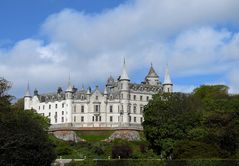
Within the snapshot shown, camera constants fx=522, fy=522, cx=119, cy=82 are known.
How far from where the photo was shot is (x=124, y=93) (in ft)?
377

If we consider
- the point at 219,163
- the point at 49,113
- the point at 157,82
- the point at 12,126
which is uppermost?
the point at 157,82

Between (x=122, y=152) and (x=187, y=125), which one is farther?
(x=122, y=152)

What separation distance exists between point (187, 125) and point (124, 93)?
54645mm

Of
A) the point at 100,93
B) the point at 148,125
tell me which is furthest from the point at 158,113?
the point at 100,93

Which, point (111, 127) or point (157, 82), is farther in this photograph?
point (157, 82)

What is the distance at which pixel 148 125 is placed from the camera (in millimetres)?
62594

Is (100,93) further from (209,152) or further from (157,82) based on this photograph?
(209,152)

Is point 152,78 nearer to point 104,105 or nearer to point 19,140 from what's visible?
point 104,105

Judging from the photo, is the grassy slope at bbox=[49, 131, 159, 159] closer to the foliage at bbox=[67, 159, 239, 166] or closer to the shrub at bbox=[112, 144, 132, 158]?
the shrub at bbox=[112, 144, 132, 158]

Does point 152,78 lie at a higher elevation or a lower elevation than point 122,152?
higher

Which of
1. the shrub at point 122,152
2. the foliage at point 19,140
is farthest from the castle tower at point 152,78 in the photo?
the foliage at point 19,140

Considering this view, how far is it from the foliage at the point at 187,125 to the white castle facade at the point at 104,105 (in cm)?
4621

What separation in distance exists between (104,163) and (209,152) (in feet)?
32.1

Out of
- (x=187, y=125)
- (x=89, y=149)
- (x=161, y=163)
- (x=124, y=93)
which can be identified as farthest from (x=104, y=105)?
(x=161, y=163)
